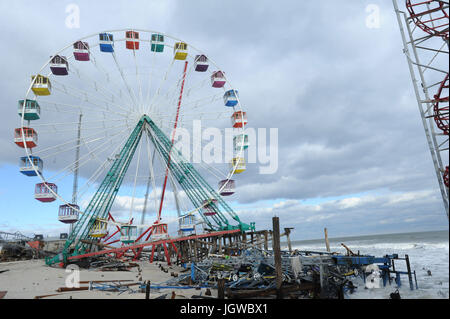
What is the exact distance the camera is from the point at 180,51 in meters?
25.6

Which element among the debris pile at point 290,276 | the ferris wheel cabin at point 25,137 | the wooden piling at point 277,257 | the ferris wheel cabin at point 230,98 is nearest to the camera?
the wooden piling at point 277,257

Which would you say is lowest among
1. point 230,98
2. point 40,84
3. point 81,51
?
point 40,84

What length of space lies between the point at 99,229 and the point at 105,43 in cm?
1438

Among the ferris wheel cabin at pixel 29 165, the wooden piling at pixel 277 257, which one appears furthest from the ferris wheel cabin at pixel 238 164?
the ferris wheel cabin at pixel 29 165

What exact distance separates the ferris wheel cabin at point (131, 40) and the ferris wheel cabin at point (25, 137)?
9631 mm

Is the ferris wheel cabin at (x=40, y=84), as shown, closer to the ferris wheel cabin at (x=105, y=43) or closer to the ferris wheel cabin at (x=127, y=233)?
the ferris wheel cabin at (x=105, y=43)

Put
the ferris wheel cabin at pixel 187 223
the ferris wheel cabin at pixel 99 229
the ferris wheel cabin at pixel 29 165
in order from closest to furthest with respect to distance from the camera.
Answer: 1. the ferris wheel cabin at pixel 29 165
2. the ferris wheel cabin at pixel 187 223
3. the ferris wheel cabin at pixel 99 229

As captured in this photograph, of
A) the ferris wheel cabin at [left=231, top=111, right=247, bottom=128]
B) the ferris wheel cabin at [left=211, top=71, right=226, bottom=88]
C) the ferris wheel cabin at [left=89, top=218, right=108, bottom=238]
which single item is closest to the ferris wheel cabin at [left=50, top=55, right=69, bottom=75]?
the ferris wheel cabin at [left=211, top=71, right=226, bottom=88]

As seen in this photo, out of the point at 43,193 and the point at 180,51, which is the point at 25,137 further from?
the point at 180,51

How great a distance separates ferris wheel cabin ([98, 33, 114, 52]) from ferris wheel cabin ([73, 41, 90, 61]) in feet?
3.62

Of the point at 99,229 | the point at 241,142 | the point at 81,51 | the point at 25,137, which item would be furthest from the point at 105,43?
the point at 99,229

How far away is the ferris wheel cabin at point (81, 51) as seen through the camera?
23.5 metres
